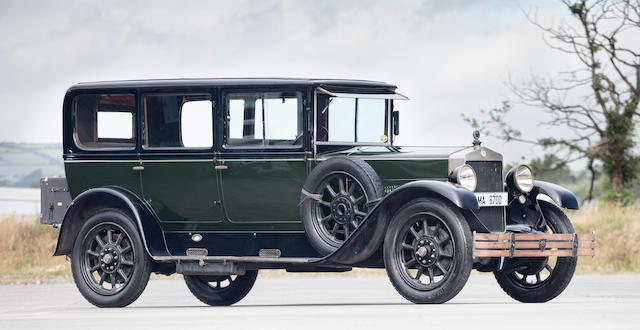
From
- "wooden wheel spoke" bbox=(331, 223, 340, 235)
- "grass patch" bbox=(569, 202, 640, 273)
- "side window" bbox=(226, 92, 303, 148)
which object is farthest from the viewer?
"grass patch" bbox=(569, 202, 640, 273)

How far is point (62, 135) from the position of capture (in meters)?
11.0

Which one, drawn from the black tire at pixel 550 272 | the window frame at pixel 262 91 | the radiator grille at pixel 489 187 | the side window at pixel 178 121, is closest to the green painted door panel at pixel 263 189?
the window frame at pixel 262 91

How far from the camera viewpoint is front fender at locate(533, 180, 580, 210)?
31.7 ft

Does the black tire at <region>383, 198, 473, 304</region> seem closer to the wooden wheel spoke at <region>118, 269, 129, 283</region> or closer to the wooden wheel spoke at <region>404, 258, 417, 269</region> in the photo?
the wooden wheel spoke at <region>404, 258, 417, 269</region>

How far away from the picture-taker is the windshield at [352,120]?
1022cm

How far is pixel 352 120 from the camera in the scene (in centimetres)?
1053

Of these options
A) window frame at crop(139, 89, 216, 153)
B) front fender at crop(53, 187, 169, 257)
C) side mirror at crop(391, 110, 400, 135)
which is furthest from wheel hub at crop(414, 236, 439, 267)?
front fender at crop(53, 187, 169, 257)

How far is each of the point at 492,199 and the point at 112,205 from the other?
4.03 m

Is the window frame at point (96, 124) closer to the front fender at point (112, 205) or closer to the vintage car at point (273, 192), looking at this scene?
the vintage car at point (273, 192)

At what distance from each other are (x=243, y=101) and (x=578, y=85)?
21.4 meters

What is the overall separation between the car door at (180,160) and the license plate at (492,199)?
107 inches

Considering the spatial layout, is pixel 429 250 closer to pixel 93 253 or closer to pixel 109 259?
pixel 109 259

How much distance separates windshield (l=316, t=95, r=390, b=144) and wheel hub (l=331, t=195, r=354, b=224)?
A: 800 millimetres

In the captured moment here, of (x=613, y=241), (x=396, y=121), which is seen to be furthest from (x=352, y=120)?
(x=613, y=241)
